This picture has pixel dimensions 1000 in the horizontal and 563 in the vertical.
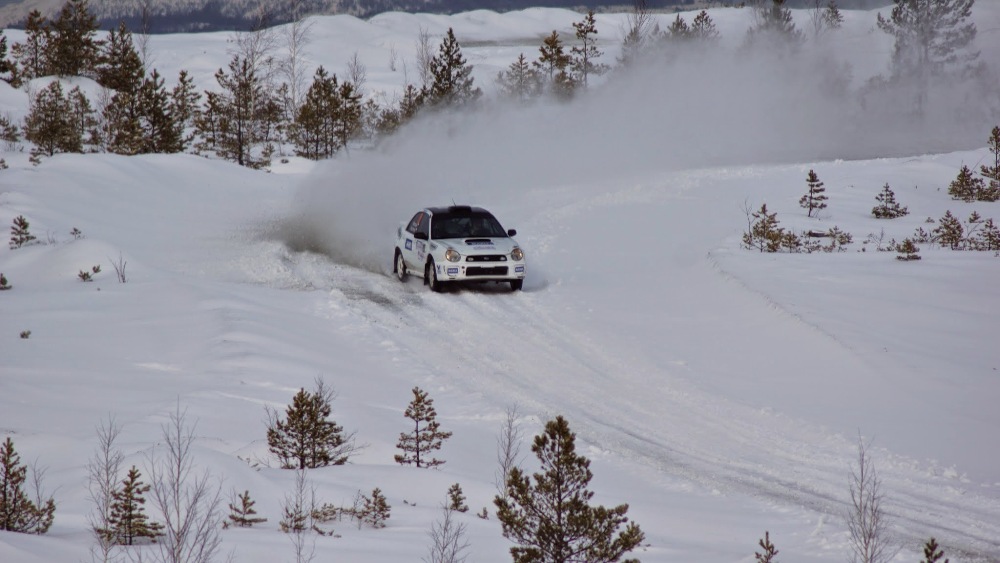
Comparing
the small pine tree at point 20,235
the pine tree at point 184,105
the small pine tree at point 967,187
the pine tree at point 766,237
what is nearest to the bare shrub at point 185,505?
the small pine tree at point 20,235

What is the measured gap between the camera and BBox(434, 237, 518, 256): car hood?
670 inches

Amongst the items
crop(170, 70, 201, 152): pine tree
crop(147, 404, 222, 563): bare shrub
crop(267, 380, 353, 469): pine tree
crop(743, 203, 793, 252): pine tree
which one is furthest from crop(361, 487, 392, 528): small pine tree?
crop(170, 70, 201, 152): pine tree

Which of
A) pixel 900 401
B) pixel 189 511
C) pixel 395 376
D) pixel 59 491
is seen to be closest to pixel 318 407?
pixel 59 491

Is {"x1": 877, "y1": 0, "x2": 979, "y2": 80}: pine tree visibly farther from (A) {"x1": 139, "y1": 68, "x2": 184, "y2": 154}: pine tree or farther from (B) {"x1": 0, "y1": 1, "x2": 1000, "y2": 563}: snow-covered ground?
(A) {"x1": 139, "y1": 68, "x2": 184, "y2": 154}: pine tree

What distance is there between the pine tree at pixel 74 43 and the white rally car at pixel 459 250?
40.7 metres

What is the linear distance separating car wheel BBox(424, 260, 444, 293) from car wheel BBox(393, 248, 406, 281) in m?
1.48

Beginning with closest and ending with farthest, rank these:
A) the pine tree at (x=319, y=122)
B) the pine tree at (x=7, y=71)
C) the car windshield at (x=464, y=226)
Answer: the car windshield at (x=464, y=226)
the pine tree at (x=7, y=71)
the pine tree at (x=319, y=122)

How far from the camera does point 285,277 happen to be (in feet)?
61.7

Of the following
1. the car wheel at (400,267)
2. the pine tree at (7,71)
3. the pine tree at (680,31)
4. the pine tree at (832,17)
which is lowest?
the car wheel at (400,267)

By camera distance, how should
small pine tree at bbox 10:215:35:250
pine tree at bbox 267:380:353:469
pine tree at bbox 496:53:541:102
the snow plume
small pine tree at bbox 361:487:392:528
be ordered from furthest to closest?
1. pine tree at bbox 496:53:541:102
2. the snow plume
3. small pine tree at bbox 10:215:35:250
4. pine tree at bbox 267:380:353:469
5. small pine tree at bbox 361:487:392:528

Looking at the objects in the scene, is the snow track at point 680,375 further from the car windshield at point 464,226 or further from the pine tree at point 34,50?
the pine tree at point 34,50

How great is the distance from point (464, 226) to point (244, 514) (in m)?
12.2

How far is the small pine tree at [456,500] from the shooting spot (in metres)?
6.98

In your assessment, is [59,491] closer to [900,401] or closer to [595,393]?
[595,393]
